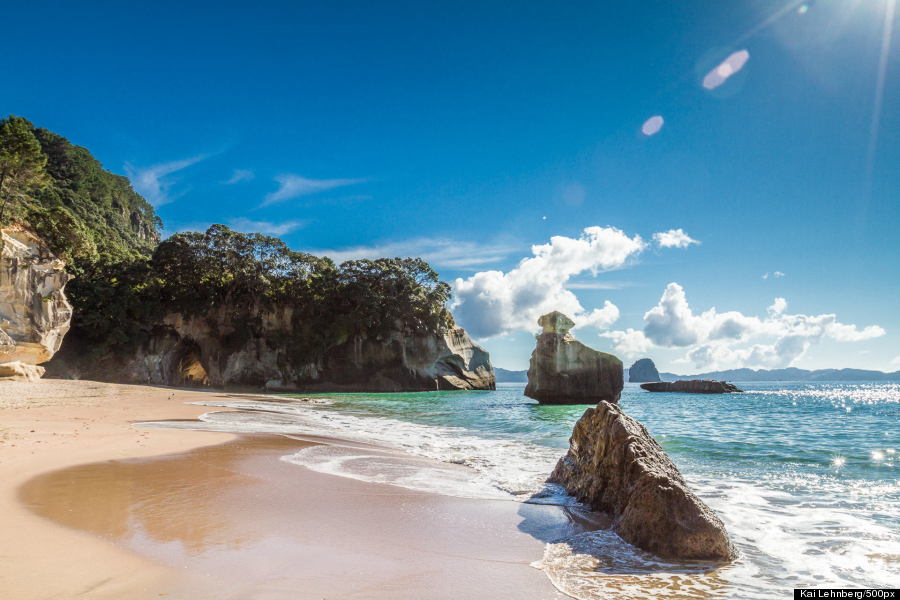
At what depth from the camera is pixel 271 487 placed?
6023 millimetres

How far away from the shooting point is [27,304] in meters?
21.8

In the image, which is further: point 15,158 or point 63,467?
point 15,158

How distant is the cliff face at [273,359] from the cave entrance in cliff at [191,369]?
124mm

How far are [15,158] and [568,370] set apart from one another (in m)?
34.4

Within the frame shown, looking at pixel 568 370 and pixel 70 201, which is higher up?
pixel 70 201

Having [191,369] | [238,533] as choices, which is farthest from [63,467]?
[191,369]

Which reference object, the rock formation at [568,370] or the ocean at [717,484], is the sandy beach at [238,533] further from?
the rock formation at [568,370]

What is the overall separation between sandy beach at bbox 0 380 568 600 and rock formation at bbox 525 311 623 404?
78.9ft

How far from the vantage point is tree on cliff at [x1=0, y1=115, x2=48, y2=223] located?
24.2m

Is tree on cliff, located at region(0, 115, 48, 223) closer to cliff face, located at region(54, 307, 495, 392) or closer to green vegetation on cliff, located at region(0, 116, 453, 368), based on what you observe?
green vegetation on cliff, located at region(0, 116, 453, 368)

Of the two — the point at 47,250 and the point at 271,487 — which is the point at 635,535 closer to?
the point at 271,487

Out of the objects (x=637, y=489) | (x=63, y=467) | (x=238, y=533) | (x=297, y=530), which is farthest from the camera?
(x=63, y=467)

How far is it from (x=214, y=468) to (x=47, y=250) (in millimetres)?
24983

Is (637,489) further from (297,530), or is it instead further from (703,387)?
(703,387)
